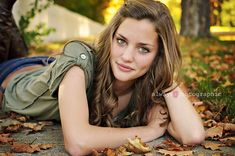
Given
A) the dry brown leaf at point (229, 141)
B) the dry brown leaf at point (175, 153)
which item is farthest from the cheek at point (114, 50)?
the dry brown leaf at point (229, 141)

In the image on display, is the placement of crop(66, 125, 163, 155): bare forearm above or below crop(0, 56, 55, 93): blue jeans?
below

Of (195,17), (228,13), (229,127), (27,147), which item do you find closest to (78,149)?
(27,147)

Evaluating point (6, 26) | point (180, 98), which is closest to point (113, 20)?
point (180, 98)

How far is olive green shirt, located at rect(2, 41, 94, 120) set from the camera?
278cm

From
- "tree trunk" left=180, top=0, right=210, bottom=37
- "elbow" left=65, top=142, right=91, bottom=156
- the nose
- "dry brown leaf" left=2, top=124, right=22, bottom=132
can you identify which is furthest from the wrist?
"tree trunk" left=180, top=0, right=210, bottom=37

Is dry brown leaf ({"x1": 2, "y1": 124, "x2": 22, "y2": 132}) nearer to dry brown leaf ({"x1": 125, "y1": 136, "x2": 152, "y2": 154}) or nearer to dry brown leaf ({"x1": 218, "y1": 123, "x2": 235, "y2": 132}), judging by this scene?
dry brown leaf ({"x1": 125, "y1": 136, "x2": 152, "y2": 154})

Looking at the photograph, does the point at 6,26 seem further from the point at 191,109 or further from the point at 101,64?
the point at 191,109

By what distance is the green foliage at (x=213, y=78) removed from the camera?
3608 mm

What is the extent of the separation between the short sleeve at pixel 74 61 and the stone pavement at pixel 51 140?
311 mm

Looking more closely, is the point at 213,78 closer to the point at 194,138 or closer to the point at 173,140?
the point at 173,140

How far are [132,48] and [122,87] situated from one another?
50 cm

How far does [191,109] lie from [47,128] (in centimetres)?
112

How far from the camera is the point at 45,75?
3326 millimetres

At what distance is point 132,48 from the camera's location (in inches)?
104
